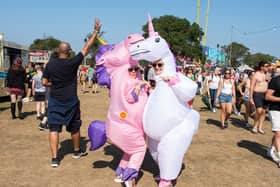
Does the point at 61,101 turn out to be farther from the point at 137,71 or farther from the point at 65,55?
the point at 137,71

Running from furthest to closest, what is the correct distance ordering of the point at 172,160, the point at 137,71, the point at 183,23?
the point at 183,23 → the point at 137,71 → the point at 172,160

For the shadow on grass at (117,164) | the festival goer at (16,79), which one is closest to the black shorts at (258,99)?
the shadow on grass at (117,164)

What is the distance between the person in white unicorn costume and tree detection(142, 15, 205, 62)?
4251 cm

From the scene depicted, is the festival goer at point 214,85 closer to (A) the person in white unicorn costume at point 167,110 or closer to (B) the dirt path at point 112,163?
(B) the dirt path at point 112,163

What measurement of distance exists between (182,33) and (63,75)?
44.2 m

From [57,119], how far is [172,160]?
6.44ft

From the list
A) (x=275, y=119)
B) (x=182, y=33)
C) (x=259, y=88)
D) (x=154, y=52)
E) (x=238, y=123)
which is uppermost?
(x=182, y=33)

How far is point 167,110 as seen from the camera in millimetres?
3574

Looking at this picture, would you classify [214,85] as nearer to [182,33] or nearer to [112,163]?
[112,163]

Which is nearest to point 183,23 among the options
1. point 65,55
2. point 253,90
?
point 253,90

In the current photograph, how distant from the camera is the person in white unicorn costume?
3.58 m

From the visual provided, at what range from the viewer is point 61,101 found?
4.62 metres

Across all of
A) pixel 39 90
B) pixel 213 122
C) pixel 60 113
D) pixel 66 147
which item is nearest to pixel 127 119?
pixel 60 113

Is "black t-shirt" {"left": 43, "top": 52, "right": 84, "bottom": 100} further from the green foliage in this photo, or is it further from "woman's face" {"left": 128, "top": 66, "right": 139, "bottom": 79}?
the green foliage
